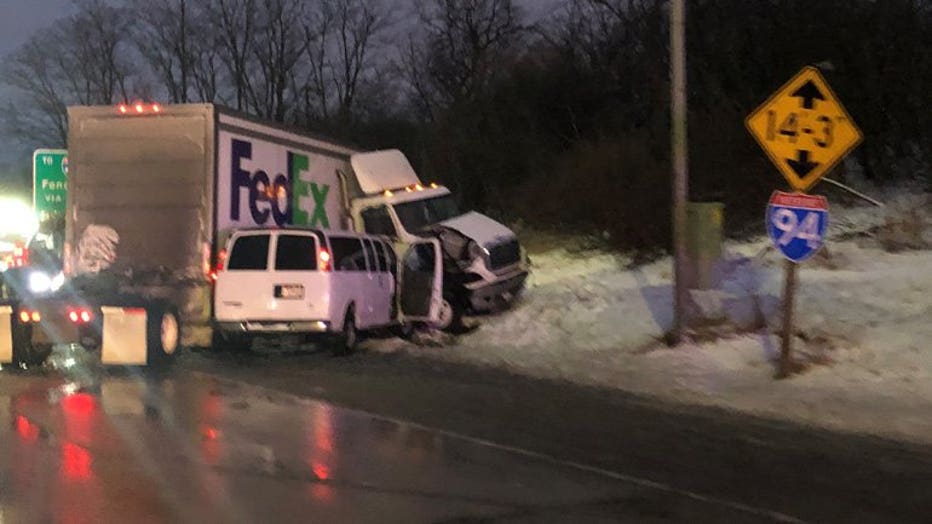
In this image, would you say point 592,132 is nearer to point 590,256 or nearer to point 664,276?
point 590,256

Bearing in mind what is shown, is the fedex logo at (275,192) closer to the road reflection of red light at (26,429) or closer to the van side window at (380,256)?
the van side window at (380,256)

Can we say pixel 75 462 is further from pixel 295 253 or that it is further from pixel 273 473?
pixel 295 253

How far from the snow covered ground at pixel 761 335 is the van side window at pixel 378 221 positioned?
2.67 metres

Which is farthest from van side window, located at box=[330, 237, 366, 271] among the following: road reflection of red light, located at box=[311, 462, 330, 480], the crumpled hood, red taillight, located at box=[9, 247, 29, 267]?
red taillight, located at box=[9, 247, 29, 267]

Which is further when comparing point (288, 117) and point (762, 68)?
point (288, 117)

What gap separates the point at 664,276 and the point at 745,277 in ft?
6.78

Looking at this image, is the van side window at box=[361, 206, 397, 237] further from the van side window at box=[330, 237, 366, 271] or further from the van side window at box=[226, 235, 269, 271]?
the van side window at box=[226, 235, 269, 271]

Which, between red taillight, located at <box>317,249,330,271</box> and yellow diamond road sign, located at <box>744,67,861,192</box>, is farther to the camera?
red taillight, located at <box>317,249,330,271</box>

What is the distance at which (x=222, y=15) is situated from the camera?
67875 mm

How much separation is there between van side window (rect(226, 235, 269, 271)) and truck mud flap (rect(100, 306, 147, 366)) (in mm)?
1852

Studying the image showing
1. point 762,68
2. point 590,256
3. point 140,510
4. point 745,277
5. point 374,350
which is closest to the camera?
point 140,510

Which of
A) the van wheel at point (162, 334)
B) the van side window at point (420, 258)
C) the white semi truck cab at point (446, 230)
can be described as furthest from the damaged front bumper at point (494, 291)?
the van wheel at point (162, 334)

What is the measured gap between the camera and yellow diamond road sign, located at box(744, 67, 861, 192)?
45.1ft

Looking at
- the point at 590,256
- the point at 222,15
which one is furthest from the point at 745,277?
the point at 222,15
